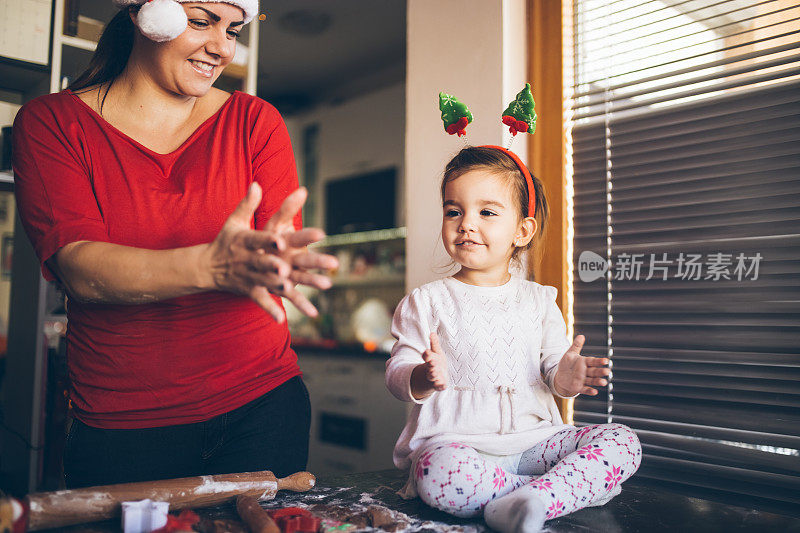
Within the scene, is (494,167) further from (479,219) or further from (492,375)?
(492,375)

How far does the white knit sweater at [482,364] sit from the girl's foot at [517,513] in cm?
Answer: 22

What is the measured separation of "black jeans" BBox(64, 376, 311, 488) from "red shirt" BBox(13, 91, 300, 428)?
0.07ft

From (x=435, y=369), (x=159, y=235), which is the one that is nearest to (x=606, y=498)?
(x=435, y=369)

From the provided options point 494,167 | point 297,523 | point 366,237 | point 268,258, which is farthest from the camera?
point 366,237

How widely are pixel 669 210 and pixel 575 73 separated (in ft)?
1.67

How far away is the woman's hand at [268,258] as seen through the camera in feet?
2.57

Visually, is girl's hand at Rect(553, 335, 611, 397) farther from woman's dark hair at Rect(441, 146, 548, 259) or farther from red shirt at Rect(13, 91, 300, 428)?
red shirt at Rect(13, 91, 300, 428)

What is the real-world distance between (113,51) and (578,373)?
3.86 feet

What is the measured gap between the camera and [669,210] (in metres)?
1.58

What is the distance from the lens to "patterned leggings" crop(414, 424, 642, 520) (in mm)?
1089

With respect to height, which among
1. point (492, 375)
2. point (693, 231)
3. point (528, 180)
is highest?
point (528, 180)

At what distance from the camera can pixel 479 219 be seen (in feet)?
4.61

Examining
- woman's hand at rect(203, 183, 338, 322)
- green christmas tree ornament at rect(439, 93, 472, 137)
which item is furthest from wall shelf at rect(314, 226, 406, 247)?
woman's hand at rect(203, 183, 338, 322)

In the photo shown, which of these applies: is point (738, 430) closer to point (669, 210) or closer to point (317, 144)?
point (669, 210)
